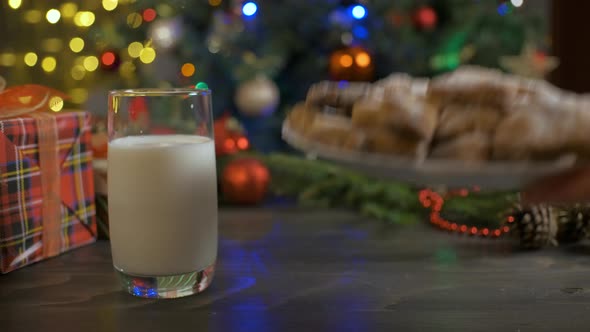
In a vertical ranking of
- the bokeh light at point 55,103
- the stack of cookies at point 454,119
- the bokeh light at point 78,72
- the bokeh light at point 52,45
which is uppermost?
the bokeh light at point 52,45

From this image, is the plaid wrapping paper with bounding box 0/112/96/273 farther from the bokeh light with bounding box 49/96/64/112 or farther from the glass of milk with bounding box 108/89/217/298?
the glass of milk with bounding box 108/89/217/298

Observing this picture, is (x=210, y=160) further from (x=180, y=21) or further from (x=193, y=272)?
(x=180, y=21)

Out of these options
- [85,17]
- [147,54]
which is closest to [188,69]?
[147,54]

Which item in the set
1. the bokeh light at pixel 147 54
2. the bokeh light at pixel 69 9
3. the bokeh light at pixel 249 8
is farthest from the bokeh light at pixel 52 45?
the bokeh light at pixel 249 8

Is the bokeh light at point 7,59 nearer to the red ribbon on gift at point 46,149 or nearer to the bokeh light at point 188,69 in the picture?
the bokeh light at point 188,69

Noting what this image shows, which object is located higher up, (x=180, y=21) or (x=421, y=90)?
(x=180, y=21)

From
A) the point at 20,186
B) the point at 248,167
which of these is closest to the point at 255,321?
the point at 20,186
